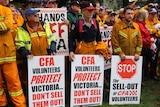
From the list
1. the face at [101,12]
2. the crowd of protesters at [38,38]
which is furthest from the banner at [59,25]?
the face at [101,12]

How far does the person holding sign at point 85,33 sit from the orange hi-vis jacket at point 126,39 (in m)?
0.50

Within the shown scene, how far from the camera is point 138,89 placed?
639 cm

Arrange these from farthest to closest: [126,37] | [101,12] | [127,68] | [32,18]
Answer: [101,12], [126,37], [127,68], [32,18]

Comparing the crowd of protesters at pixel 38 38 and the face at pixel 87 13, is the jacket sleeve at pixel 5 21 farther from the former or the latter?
the face at pixel 87 13

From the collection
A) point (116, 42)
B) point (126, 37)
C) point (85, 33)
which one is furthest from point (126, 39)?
point (85, 33)

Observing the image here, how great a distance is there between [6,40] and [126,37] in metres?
2.39

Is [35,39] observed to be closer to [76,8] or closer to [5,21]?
[5,21]

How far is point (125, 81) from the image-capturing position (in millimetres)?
6285

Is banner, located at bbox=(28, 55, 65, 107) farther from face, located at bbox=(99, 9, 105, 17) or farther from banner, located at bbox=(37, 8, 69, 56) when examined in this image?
face, located at bbox=(99, 9, 105, 17)

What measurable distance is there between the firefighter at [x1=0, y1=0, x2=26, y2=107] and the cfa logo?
6.24 ft

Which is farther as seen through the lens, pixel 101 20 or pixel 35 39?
pixel 101 20

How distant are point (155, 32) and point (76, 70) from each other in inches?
131

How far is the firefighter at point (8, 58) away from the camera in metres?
5.32

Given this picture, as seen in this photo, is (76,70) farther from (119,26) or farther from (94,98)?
(119,26)
